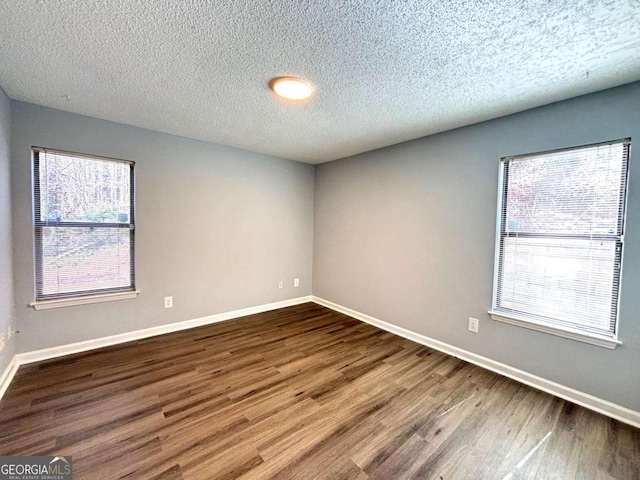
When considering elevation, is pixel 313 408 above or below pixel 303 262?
below

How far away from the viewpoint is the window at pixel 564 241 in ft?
6.25

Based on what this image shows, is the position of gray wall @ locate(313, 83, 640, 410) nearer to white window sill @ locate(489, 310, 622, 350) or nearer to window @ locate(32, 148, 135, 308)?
white window sill @ locate(489, 310, 622, 350)

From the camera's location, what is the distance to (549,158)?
2174 mm

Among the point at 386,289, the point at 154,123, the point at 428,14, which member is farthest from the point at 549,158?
the point at 154,123

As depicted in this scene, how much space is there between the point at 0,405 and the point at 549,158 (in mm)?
4605

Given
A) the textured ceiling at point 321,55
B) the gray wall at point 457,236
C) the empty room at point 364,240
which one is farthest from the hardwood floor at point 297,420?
the textured ceiling at point 321,55

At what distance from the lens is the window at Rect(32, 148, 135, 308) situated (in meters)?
2.47

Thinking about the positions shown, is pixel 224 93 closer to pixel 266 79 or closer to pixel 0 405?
pixel 266 79

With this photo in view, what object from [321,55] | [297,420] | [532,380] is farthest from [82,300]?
[532,380]

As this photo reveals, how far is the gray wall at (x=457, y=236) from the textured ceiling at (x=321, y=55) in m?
0.26

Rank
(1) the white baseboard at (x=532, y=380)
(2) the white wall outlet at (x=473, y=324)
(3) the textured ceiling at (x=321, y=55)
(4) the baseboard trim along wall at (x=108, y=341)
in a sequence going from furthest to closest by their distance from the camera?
(2) the white wall outlet at (x=473, y=324), (4) the baseboard trim along wall at (x=108, y=341), (1) the white baseboard at (x=532, y=380), (3) the textured ceiling at (x=321, y=55)

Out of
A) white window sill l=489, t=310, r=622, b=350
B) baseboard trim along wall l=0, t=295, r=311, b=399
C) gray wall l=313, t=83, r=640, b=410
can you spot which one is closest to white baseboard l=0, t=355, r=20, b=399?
baseboard trim along wall l=0, t=295, r=311, b=399

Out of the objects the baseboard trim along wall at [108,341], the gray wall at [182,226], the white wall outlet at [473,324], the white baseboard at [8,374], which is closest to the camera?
the white baseboard at [8,374]

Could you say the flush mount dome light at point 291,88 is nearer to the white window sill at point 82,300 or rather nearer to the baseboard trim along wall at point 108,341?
the white window sill at point 82,300
